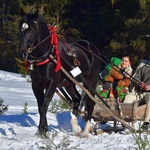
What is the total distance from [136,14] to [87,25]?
4.74m

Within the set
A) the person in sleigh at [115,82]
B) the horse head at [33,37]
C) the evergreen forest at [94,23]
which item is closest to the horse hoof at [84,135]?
the person in sleigh at [115,82]

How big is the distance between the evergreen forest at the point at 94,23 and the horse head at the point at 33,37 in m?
17.5

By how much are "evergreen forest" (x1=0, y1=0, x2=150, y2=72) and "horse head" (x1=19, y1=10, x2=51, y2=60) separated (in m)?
17.5

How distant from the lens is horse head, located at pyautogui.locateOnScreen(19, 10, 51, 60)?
7996 mm

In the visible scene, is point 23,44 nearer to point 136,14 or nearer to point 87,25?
point 136,14

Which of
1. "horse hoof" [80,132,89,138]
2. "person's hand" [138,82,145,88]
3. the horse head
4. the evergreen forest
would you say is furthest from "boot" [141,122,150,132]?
the evergreen forest

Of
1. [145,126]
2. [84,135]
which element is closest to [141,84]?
[145,126]

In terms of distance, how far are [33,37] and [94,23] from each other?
2454cm

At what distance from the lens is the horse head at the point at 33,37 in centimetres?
800

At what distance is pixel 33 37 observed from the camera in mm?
8133

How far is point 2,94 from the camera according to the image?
21.3 m

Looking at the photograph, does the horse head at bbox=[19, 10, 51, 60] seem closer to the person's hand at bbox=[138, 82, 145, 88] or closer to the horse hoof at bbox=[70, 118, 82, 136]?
the horse hoof at bbox=[70, 118, 82, 136]

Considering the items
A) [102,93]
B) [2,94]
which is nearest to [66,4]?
[2,94]

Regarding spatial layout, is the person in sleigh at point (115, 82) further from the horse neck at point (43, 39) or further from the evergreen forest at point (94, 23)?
the evergreen forest at point (94, 23)
